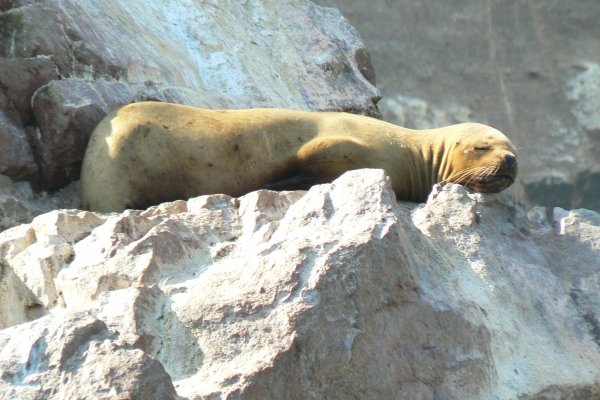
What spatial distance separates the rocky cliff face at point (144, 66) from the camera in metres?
5.08

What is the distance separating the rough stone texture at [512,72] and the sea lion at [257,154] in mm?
6621

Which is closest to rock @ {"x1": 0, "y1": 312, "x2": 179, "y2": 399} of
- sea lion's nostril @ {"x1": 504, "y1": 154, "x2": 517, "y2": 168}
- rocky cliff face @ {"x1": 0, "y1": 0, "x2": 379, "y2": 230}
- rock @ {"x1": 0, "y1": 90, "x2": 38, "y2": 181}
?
rocky cliff face @ {"x1": 0, "y1": 0, "x2": 379, "y2": 230}

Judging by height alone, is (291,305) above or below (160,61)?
above

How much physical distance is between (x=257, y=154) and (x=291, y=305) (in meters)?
2.29

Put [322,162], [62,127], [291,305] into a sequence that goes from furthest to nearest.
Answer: [322,162] → [62,127] → [291,305]

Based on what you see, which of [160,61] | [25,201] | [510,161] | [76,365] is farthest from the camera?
[160,61]

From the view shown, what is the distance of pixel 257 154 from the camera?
518 centimetres

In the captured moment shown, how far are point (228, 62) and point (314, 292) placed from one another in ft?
15.0

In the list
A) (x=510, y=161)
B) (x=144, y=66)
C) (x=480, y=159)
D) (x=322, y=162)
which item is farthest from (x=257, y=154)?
(x=510, y=161)

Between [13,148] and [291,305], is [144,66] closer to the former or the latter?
[13,148]

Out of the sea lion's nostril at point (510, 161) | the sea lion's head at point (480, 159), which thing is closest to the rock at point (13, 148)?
the sea lion's head at point (480, 159)

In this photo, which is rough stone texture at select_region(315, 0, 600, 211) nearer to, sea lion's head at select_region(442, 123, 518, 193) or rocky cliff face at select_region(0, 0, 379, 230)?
rocky cliff face at select_region(0, 0, 379, 230)

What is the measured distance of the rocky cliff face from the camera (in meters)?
5.08

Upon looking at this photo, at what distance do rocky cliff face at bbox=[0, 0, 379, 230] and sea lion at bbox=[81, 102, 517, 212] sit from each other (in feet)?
1.10
